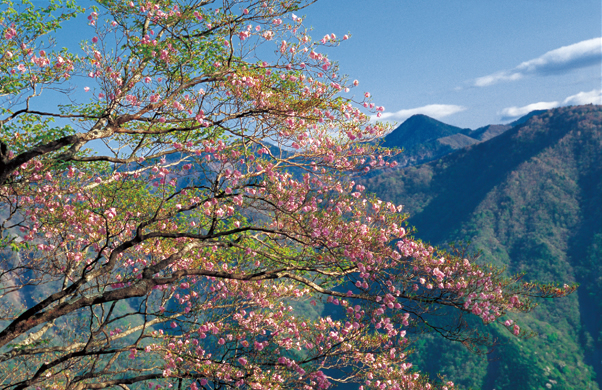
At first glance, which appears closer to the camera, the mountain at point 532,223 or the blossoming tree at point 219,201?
the blossoming tree at point 219,201

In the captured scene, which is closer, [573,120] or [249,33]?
[249,33]

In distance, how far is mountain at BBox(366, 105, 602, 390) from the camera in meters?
75.6

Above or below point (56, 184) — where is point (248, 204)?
below

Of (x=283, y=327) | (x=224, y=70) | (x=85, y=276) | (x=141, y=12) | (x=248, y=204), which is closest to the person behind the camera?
(x=85, y=276)

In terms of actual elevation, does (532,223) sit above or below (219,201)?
below

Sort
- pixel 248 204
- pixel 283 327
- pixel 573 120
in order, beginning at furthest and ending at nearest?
pixel 573 120
pixel 283 327
pixel 248 204

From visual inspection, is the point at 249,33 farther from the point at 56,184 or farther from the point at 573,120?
the point at 573,120

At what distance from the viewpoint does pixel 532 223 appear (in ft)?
377

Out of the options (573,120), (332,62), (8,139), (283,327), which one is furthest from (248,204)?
(573,120)

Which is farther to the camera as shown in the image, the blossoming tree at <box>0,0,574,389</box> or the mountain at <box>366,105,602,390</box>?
the mountain at <box>366,105,602,390</box>

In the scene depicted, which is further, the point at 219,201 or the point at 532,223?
the point at 532,223

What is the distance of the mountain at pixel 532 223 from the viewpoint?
75625 mm

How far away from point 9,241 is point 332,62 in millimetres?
8152

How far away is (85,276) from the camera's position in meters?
7.30
